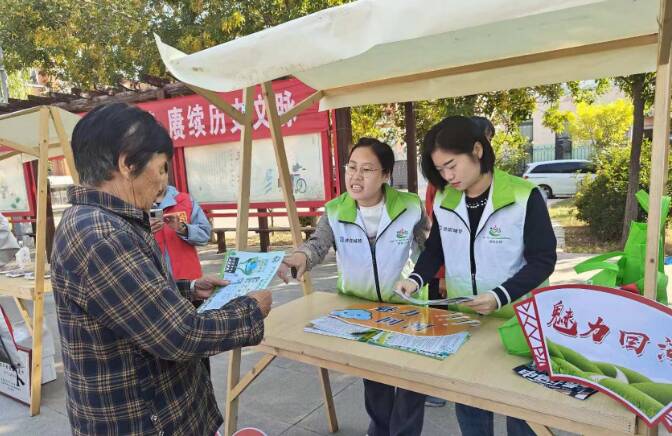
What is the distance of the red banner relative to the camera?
5152 millimetres

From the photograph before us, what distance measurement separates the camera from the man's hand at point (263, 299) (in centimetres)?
126

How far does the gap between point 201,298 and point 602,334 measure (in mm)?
1194

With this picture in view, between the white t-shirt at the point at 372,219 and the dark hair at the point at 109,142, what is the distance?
1.08 metres

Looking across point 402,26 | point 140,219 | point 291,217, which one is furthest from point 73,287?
point 291,217

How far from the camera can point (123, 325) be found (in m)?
1.01

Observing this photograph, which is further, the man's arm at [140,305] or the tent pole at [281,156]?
the tent pole at [281,156]

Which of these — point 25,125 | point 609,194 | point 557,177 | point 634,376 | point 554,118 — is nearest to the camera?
point 634,376

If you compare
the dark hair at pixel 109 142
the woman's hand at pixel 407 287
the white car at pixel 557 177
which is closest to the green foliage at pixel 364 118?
the woman's hand at pixel 407 287

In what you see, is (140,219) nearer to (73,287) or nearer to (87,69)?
(73,287)

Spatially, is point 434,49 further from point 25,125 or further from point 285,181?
point 25,125

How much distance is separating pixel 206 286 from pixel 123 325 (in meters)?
0.57

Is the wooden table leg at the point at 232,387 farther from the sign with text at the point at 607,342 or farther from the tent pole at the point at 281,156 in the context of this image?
the sign with text at the point at 607,342

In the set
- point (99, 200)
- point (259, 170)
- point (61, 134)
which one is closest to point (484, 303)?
point (99, 200)

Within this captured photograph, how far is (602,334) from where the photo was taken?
1.17 m
